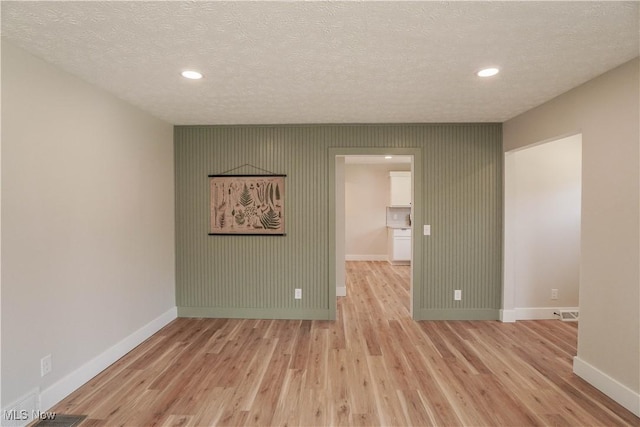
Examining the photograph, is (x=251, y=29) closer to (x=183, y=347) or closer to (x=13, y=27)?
(x=13, y=27)

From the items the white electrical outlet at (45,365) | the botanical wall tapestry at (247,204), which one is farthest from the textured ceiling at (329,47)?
the white electrical outlet at (45,365)

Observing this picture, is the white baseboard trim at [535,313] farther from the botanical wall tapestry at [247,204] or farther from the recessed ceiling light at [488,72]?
the botanical wall tapestry at [247,204]

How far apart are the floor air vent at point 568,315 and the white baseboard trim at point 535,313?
5cm

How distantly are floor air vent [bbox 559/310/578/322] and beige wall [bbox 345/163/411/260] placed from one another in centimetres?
458

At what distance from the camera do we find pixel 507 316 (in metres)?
3.87

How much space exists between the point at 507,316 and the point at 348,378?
2415mm

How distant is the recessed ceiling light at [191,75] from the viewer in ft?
7.69

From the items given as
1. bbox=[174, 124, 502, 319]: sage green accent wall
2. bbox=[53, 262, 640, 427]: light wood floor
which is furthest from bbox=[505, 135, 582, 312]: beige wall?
bbox=[53, 262, 640, 427]: light wood floor

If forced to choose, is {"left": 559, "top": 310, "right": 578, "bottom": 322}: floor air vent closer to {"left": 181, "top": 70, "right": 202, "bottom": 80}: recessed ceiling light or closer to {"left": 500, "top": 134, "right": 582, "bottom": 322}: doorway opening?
{"left": 500, "top": 134, "right": 582, "bottom": 322}: doorway opening

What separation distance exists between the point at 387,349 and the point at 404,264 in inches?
186

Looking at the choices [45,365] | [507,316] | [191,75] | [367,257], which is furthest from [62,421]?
[367,257]

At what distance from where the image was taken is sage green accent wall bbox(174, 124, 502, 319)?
3.90 metres

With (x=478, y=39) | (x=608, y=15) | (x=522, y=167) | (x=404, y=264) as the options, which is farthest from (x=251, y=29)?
(x=404, y=264)

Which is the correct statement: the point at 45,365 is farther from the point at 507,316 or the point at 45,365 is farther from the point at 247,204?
the point at 507,316
